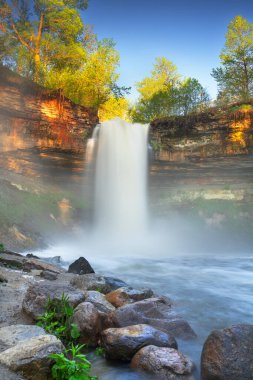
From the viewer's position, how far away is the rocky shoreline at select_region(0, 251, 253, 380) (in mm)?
3236

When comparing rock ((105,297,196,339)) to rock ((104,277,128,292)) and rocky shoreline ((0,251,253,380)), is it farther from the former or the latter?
rock ((104,277,128,292))

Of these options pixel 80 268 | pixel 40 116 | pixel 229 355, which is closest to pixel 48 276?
pixel 80 268

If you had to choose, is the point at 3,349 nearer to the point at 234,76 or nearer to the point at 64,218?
the point at 64,218

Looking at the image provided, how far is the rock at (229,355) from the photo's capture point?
3.83 m

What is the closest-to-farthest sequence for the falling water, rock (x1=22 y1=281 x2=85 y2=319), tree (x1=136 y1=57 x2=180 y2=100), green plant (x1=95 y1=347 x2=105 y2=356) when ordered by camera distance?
green plant (x1=95 y1=347 x2=105 y2=356) < rock (x1=22 y1=281 x2=85 y2=319) < the falling water < tree (x1=136 y1=57 x2=180 y2=100)

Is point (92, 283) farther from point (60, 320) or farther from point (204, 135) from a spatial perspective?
point (204, 135)

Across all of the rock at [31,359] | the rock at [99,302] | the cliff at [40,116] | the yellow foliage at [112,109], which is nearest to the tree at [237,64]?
the yellow foliage at [112,109]

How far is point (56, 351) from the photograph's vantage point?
10.8 feet

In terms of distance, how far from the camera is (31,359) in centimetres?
312

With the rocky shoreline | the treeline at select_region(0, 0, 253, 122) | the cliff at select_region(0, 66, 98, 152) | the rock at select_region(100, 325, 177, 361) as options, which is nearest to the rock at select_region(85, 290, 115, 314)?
the rocky shoreline

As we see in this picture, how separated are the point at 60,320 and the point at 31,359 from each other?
1.57 metres

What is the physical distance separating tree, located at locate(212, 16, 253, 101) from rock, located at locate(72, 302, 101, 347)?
82.9ft

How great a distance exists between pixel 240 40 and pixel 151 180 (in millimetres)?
15846

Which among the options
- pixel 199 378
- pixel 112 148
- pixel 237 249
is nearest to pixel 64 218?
pixel 112 148
